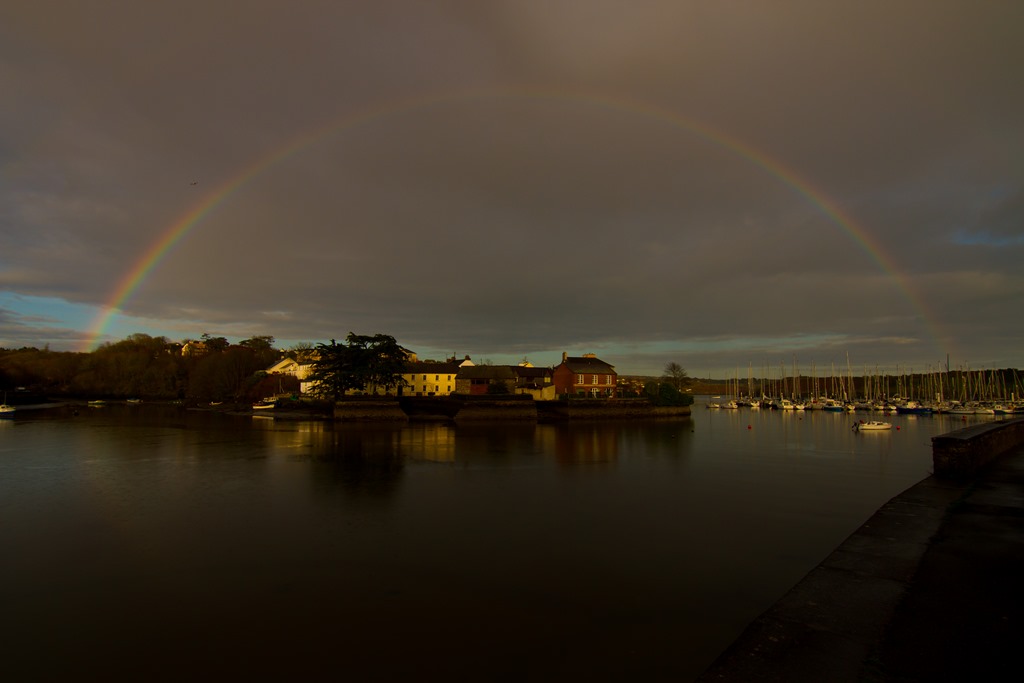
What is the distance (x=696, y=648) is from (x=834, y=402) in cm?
10643

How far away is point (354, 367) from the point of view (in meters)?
68.2

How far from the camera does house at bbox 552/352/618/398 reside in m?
80.4

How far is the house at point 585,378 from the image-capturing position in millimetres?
80438

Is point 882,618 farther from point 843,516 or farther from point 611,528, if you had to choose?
point 843,516

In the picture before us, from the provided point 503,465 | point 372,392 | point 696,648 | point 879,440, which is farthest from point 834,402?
point 696,648

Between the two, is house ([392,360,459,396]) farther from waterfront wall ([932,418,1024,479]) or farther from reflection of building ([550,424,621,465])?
waterfront wall ([932,418,1024,479])

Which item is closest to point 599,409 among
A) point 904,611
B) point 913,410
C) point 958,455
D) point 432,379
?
point 432,379

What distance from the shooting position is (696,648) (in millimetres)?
8828

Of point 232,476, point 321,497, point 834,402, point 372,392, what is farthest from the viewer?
point 834,402

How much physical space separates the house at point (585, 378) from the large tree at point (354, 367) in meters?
25.3

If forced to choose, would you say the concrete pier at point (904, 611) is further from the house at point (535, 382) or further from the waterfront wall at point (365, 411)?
the house at point (535, 382)

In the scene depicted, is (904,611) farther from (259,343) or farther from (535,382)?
(259,343)

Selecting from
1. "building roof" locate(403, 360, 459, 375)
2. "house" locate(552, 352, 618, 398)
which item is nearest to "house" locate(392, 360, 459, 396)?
"building roof" locate(403, 360, 459, 375)

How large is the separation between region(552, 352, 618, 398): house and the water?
48814 mm
